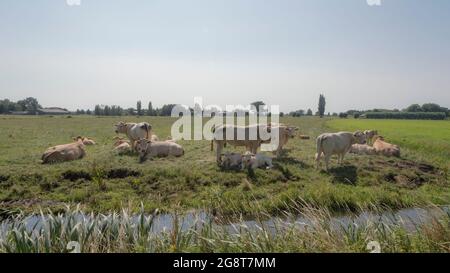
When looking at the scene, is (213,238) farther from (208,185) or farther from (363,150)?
(363,150)

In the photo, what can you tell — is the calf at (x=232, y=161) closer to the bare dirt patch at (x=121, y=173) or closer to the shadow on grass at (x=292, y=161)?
the shadow on grass at (x=292, y=161)

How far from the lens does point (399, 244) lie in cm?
488

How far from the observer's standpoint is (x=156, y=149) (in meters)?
16.0

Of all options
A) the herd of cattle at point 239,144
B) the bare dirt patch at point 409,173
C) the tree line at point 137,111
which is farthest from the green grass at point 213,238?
the tree line at point 137,111

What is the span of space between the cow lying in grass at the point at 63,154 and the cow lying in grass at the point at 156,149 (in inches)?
98.0

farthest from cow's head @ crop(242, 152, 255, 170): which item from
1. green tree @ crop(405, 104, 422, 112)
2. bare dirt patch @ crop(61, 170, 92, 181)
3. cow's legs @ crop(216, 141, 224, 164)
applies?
green tree @ crop(405, 104, 422, 112)

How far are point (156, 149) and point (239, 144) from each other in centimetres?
370

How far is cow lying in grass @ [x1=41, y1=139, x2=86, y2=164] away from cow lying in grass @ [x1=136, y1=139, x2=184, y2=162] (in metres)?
2.49

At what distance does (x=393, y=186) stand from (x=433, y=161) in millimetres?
5955

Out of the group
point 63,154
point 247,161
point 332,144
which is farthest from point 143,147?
point 332,144

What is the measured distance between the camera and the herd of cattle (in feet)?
44.7

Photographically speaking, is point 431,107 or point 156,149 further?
point 431,107

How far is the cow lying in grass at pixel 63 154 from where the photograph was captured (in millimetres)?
14099
